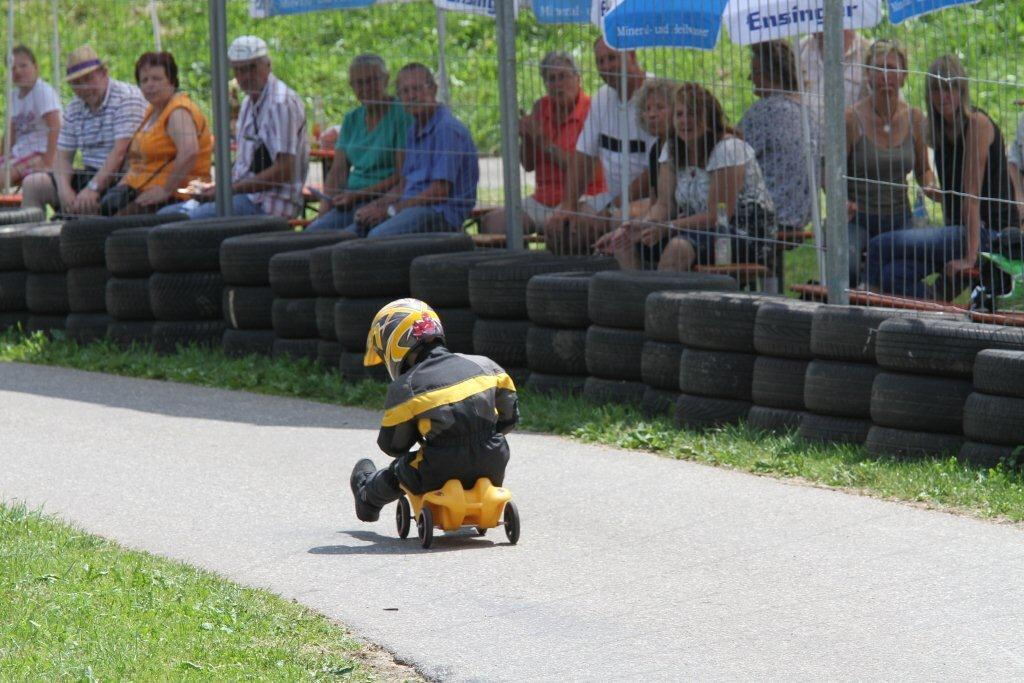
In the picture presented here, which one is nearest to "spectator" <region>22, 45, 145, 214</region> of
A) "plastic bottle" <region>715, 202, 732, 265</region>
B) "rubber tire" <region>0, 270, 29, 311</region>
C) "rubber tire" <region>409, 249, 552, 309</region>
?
"rubber tire" <region>0, 270, 29, 311</region>

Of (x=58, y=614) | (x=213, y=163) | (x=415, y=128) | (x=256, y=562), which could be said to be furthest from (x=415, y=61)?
(x=58, y=614)

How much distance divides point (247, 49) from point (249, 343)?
2.68 meters

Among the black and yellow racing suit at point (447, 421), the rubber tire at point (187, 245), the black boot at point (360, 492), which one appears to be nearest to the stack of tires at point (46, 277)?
the rubber tire at point (187, 245)

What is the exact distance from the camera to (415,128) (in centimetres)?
1191

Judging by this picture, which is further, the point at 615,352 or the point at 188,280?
the point at 188,280

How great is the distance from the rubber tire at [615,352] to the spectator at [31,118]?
670 cm

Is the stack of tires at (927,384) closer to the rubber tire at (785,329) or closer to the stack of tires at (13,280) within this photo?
the rubber tire at (785,329)

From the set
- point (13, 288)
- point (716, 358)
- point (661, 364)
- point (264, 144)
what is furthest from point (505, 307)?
point (13, 288)

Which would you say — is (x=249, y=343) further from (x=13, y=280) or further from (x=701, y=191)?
(x=701, y=191)

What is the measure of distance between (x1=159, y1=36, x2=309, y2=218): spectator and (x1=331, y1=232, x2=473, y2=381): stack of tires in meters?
2.49

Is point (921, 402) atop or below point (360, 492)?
atop

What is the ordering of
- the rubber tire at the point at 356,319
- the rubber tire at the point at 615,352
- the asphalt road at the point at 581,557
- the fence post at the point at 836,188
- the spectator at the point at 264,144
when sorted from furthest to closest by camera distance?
the spectator at the point at 264,144 < the rubber tire at the point at 356,319 < the rubber tire at the point at 615,352 < the fence post at the point at 836,188 < the asphalt road at the point at 581,557

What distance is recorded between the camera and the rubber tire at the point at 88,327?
12195 mm

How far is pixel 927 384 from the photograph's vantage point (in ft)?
25.3
